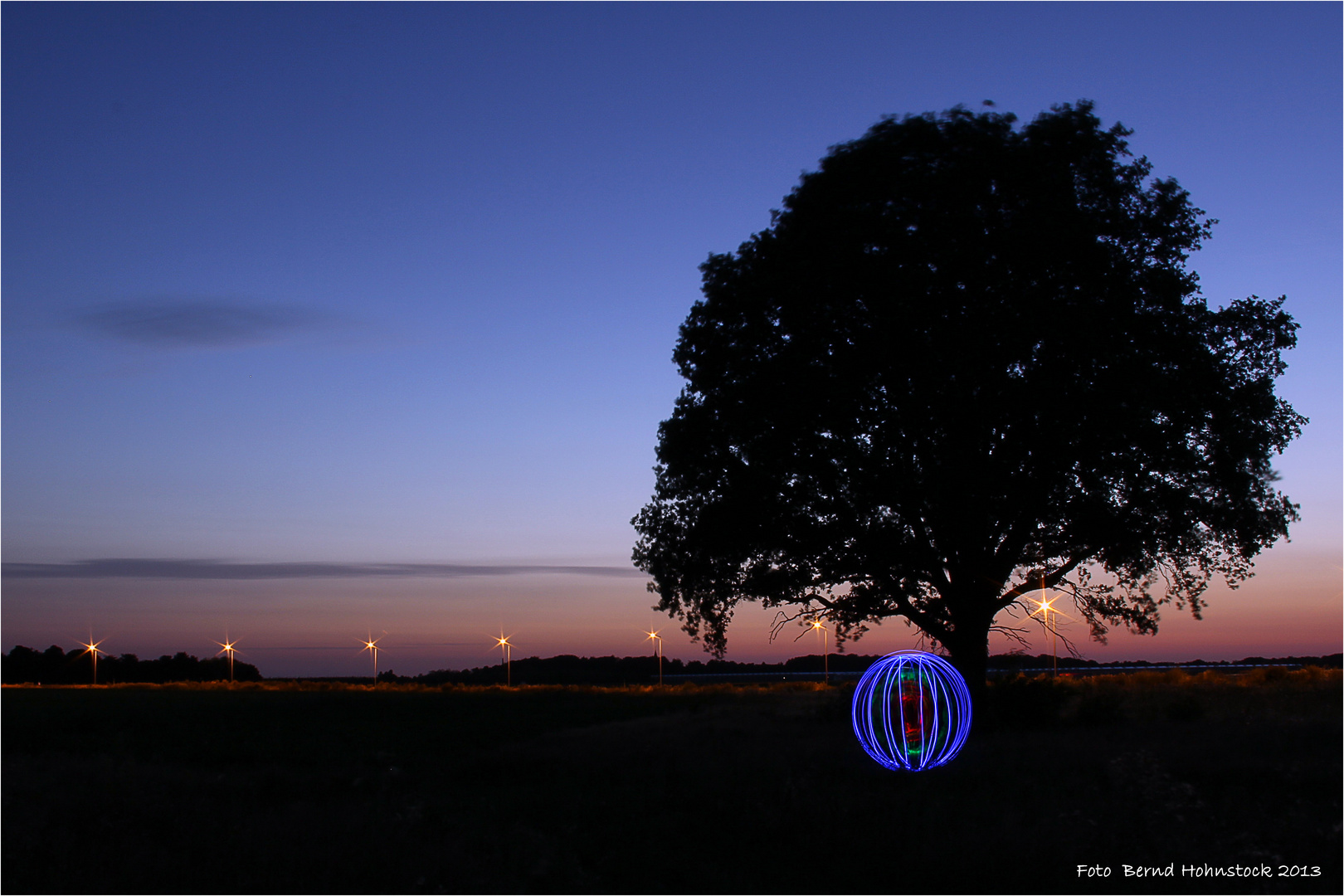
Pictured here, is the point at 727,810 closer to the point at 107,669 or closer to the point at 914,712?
the point at 914,712

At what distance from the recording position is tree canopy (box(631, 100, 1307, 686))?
2116 cm

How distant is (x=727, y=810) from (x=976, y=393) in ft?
33.7

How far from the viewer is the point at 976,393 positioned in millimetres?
21609

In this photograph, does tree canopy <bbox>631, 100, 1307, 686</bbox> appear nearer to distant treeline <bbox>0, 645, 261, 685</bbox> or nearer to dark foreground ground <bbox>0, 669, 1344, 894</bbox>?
dark foreground ground <bbox>0, 669, 1344, 894</bbox>

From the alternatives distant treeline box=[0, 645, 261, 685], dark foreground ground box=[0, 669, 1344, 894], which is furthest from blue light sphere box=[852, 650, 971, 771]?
distant treeline box=[0, 645, 261, 685]

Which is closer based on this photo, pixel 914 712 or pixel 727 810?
pixel 727 810

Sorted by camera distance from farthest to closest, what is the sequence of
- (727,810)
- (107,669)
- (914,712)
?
(107,669)
(914,712)
(727,810)

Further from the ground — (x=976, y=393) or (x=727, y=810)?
(x=976, y=393)

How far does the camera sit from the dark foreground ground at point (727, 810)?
43.1ft

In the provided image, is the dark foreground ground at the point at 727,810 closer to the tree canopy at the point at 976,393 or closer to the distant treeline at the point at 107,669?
the tree canopy at the point at 976,393

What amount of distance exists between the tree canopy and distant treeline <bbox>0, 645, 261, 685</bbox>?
294ft

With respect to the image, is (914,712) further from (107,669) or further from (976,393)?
(107,669)

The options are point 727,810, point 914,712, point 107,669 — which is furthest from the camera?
point 107,669

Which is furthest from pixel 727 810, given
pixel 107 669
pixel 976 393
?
pixel 107 669
